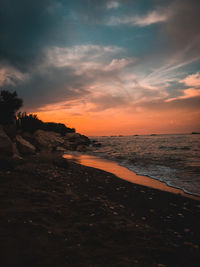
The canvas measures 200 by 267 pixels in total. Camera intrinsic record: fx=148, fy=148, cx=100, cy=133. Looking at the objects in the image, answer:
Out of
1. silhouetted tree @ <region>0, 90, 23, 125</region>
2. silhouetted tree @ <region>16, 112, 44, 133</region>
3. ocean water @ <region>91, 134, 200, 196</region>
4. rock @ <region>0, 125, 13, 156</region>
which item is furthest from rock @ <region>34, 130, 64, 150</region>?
rock @ <region>0, 125, 13, 156</region>

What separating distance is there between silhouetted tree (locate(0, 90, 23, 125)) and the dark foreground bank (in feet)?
46.5

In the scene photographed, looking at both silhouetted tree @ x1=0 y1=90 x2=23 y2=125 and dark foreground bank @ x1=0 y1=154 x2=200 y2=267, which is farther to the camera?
silhouetted tree @ x1=0 y1=90 x2=23 y2=125

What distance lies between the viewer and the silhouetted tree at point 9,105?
17547 mm

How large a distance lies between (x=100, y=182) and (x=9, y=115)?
53.0 ft

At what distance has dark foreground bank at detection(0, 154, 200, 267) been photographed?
2539mm

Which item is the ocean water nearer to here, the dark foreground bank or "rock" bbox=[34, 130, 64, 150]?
the dark foreground bank

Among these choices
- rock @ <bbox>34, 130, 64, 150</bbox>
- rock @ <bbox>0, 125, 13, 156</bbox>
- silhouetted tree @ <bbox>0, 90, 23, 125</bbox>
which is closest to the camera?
rock @ <bbox>0, 125, 13, 156</bbox>

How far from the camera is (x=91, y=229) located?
3.50 meters

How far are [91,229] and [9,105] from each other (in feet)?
65.5

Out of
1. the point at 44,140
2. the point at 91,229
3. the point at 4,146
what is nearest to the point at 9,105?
the point at 44,140

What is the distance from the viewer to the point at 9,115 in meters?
18.4

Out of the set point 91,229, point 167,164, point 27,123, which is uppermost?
point 27,123

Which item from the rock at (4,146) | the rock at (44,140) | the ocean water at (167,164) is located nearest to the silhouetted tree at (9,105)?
the rock at (44,140)

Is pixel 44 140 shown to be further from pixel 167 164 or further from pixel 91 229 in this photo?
pixel 91 229
